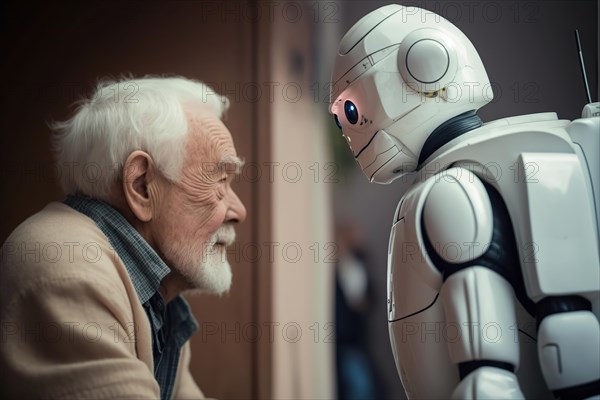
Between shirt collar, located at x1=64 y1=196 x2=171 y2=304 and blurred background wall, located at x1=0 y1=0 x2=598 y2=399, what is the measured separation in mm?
909

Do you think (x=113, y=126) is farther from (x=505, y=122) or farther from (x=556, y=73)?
(x=556, y=73)

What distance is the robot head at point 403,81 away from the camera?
3.88 feet

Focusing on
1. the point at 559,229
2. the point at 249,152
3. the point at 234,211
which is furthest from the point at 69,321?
the point at 249,152

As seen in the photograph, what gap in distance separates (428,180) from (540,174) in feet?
0.54

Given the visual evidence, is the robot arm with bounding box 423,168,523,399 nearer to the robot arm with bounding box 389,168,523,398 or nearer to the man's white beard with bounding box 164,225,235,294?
the robot arm with bounding box 389,168,523,398

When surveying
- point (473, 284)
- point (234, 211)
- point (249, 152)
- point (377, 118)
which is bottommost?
point (473, 284)

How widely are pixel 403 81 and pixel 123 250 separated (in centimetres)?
66

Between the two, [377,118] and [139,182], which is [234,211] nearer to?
[139,182]

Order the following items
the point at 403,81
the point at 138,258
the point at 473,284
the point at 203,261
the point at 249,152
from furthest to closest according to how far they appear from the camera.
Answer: the point at 249,152 < the point at 203,261 < the point at 138,258 < the point at 403,81 < the point at 473,284

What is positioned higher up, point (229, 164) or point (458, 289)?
point (229, 164)

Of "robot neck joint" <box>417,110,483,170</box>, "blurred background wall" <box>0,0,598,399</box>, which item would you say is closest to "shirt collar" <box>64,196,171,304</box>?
"robot neck joint" <box>417,110,483,170</box>

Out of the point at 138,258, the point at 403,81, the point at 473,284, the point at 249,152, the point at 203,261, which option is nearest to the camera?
the point at 473,284

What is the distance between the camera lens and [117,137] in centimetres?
156

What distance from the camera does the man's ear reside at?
1.55 m
